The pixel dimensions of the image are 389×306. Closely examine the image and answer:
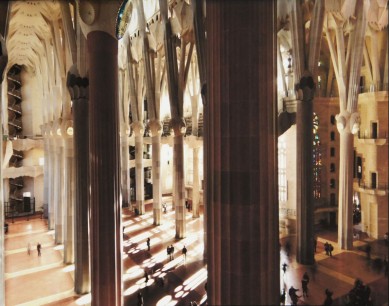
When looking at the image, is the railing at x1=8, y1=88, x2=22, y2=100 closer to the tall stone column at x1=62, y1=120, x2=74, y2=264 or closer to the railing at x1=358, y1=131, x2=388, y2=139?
the tall stone column at x1=62, y1=120, x2=74, y2=264

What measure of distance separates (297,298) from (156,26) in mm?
17456

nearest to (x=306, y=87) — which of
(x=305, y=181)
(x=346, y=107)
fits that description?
(x=346, y=107)

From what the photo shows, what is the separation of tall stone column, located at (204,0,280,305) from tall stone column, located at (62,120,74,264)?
10.8 m

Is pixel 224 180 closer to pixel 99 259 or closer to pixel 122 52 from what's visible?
pixel 99 259

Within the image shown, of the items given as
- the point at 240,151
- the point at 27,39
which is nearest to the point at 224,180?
the point at 240,151

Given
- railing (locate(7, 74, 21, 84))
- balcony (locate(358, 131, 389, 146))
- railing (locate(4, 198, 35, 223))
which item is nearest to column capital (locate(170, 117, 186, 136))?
balcony (locate(358, 131, 389, 146))

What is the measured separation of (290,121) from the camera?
Answer: 21.4 meters

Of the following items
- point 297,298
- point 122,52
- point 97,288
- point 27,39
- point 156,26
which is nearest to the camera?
point 97,288

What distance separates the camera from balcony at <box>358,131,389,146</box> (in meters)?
18.9

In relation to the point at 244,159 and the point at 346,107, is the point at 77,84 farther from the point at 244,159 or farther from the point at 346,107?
the point at 346,107

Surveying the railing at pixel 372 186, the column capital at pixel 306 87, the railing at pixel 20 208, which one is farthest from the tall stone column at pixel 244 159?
the railing at pixel 20 208

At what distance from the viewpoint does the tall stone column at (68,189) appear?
14.2 metres

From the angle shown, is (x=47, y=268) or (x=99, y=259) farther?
(x=47, y=268)

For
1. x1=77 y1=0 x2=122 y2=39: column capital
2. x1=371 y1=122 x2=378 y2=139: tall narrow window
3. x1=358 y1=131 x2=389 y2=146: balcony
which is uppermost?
x1=77 y1=0 x2=122 y2=39: column capital
